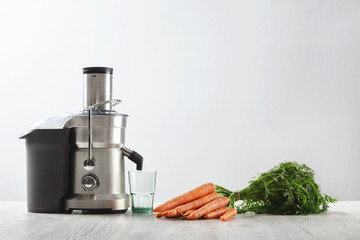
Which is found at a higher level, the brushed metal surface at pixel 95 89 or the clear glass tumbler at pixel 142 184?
the brushed metal surface at pixel 95 89

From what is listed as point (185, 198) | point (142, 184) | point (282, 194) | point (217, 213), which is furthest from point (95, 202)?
point (282, 194)

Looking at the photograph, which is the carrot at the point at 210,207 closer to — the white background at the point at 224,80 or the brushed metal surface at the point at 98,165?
the brushed metal surface at the point at 98,165

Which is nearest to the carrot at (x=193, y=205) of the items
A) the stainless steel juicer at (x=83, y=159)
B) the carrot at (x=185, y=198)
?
the carrot at (x=185, y=198)

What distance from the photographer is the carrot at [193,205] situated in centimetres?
165

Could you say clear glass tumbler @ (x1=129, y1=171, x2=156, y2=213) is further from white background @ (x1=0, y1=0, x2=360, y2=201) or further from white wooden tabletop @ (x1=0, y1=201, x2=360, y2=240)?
white background @ (x1=0, y1=0, x2=360, y2=201)

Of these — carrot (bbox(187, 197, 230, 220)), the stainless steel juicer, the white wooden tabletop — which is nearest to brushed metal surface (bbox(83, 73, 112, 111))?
the stainless steel juicer

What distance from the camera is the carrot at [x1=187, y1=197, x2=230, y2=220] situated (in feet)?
5.37

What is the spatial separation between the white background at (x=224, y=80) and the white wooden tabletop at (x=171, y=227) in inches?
112

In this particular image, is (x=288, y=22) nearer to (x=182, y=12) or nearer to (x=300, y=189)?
(x=182, y=12)

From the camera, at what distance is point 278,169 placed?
6.12 feet

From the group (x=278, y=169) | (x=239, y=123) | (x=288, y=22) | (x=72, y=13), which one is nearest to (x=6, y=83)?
(x=72, y=13)

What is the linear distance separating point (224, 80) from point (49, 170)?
2949 millimetres

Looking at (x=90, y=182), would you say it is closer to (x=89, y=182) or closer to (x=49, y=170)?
(x=89, y=182)

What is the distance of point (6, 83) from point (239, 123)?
2153 mm
